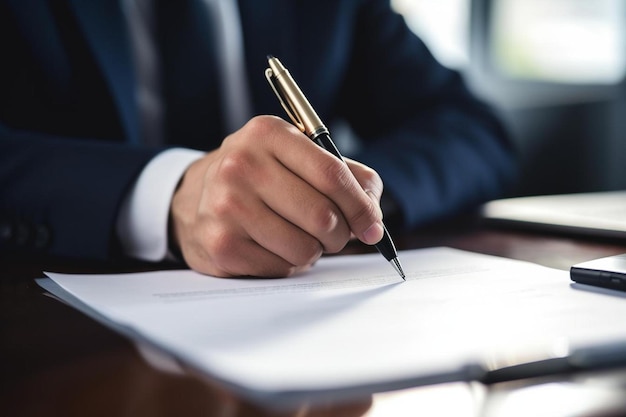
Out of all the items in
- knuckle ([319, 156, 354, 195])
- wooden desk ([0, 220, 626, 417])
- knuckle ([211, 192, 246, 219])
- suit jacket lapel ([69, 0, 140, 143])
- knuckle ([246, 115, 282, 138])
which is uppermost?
suit jacket lapel ([69, 0, 140, 143])

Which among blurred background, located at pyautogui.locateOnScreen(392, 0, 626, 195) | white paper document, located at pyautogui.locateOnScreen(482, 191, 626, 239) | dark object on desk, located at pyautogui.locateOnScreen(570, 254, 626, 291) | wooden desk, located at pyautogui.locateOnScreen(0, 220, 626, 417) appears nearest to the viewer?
wooden desk, located at pyautogui.locateOnScreen(0, 220, 626, 417)

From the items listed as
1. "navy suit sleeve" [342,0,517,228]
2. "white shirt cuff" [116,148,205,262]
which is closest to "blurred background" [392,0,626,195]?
"navy suit sleeve" [342,0,517,228]

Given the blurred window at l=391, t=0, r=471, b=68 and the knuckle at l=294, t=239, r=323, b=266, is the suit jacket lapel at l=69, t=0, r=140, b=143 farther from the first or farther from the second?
the blurred window at l=391, t=0, r=471, b=68

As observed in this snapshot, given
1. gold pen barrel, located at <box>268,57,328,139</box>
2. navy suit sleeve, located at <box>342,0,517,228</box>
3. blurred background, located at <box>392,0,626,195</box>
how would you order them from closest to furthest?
gold pen barrel, located at <box>268,57,328,139</box> → navy suit sleeve, located at <box>342,0,517,228</box> → blurred background, located at <box>392,0,626,195</box>

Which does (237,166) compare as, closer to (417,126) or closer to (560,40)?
(417,126)

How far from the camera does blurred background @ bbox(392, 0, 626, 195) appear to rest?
2.29 m

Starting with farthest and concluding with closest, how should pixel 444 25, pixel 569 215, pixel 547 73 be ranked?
pixel 547 73, pixel 444 25, pixel 569 215

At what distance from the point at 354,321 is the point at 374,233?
0.16m

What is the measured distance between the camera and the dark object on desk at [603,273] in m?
0.45

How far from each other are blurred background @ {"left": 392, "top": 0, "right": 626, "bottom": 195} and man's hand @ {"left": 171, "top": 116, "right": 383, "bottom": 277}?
5.93 feet

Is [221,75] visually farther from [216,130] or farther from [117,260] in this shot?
[117,260]

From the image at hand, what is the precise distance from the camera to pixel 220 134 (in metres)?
Answer: 1.19

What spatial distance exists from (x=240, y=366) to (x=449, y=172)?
2.37ft

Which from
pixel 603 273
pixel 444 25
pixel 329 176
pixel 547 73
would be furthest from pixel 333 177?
pixel 547 73
